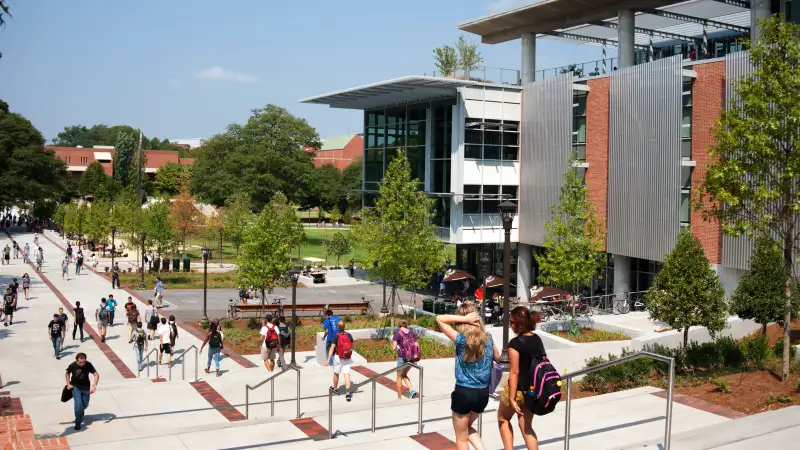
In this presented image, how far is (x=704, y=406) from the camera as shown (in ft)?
40.0

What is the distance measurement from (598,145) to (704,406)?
24.3 meters

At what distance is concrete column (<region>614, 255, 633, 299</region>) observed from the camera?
34.5 m

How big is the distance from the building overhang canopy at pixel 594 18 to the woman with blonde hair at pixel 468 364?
30191 mm

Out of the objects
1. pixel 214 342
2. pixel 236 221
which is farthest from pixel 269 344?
pixel 236 221

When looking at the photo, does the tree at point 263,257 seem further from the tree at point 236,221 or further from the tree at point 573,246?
the tree at point 236,221

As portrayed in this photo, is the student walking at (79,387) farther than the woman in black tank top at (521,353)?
Yes

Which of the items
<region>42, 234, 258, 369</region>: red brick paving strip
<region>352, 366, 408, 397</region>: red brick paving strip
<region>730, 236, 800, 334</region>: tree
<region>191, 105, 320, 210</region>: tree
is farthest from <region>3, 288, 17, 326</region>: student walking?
<region>191, 105, 320, 210</region>: tree

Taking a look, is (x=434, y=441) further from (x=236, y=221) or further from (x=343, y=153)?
(x=343, y=153)

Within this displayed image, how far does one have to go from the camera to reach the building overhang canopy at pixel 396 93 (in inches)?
1489

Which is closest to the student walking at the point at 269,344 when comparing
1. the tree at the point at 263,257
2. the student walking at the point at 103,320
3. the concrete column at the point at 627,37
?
the student walking at the point at 103,320

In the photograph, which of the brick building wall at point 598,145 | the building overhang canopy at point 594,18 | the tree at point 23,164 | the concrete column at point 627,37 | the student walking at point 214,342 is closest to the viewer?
the student walking at point 214,342

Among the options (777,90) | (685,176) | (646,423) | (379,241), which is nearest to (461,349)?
(646,423)

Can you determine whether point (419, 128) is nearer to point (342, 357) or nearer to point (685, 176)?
point (685, 176)

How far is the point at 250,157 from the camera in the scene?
76188mm
